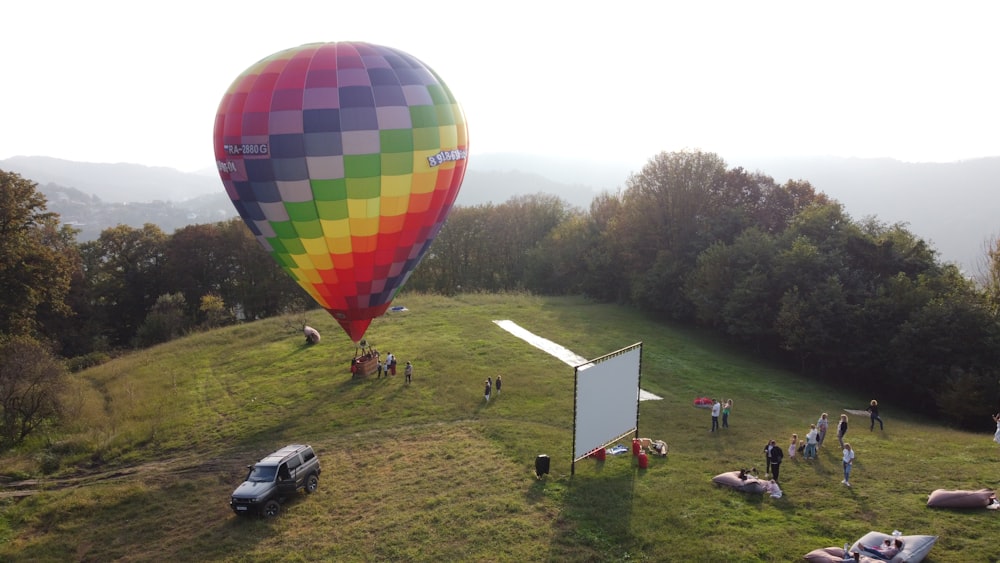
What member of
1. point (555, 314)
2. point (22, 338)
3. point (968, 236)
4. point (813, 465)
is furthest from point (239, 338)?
point (968, 236)

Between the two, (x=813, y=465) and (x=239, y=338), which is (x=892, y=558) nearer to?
(x=813, y=465)

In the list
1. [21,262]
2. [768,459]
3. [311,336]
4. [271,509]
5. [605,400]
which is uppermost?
[21,262]

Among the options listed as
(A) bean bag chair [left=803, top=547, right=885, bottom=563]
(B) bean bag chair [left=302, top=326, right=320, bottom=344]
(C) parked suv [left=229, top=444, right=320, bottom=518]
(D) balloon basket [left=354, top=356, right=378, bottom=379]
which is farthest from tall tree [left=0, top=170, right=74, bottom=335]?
(A) bean bag chair [left=803, top=547, right=885, bottom=563]

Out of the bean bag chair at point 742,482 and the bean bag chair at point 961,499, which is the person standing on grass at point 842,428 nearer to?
the bean bag chair at point 961,499

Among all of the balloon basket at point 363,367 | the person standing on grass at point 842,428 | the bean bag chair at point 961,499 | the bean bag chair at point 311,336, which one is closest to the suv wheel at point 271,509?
the balloon basket at point 363,367

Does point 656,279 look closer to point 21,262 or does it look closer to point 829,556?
point 829,556

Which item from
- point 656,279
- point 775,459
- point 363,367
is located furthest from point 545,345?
point 775,459

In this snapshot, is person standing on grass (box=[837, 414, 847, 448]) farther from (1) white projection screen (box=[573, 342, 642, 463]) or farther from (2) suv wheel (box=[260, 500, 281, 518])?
(2) suv wheel (box=[260, 500, 281, 518])
